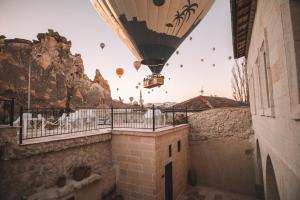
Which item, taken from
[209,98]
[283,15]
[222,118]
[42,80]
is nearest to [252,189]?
[222,118]

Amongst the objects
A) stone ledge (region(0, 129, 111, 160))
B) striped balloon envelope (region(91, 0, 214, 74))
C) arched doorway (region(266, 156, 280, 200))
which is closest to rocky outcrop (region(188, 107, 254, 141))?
striped balloon envelope (region(91, 0, 214, 74))

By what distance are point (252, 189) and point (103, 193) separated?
850cm

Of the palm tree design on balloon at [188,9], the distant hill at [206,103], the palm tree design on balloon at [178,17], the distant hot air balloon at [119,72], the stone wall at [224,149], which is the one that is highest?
the palm tree design on balloon at [188,9]

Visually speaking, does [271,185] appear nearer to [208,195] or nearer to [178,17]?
[208,195]

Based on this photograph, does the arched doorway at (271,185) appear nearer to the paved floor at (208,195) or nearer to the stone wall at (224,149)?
the paved floor at (208,195)

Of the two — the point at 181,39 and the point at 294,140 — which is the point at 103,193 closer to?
the point at 294,140

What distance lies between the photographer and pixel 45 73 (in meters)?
28.2

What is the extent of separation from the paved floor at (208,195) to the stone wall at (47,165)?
4787mm

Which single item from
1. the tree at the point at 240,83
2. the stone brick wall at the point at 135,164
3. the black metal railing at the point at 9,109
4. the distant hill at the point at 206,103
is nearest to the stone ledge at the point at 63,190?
the stone brick wall at the point at 135,164

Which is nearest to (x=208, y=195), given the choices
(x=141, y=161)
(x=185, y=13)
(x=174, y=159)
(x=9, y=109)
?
(x=174, y=159)

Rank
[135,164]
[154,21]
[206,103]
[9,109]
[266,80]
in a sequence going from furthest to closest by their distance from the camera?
1. [206,103]
2. [154,21]
3. [135,164]
4. [9,109]
5. [266,80]

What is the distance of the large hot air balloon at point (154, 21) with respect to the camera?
8062 millimetres

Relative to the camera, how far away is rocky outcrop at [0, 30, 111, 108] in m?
24.2

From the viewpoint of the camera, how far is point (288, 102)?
2.39 metres
